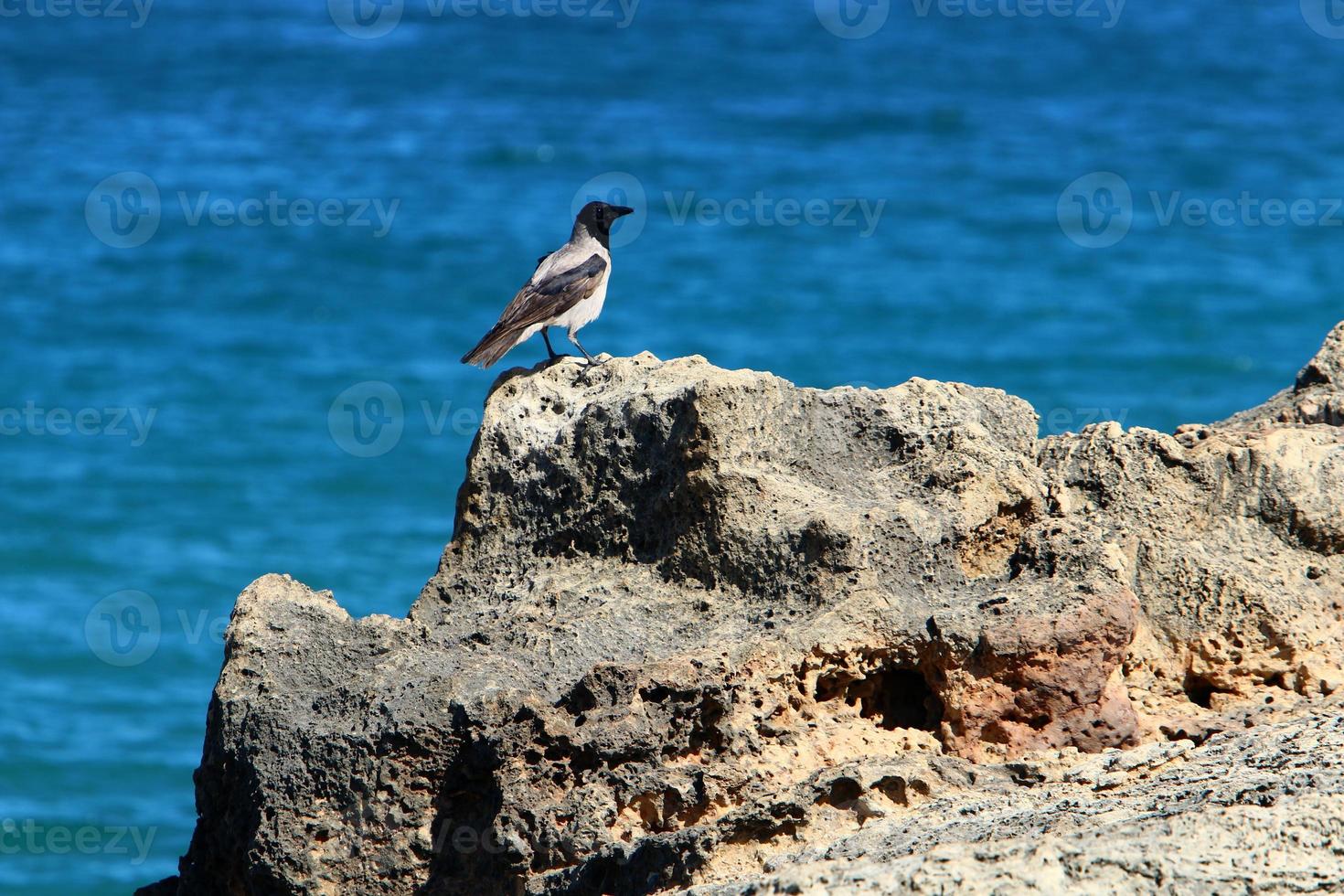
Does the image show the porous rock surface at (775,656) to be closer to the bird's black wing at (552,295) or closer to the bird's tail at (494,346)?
the bird's tail at (494,346)

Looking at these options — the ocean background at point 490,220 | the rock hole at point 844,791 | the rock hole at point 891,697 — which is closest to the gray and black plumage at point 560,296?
the rock hole at point 891,697

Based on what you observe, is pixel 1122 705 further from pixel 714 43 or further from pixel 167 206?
pixel 714 43

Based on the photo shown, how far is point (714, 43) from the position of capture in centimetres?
2928

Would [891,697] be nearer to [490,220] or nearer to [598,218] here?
[598,218]

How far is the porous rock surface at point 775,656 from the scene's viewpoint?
13.2ft

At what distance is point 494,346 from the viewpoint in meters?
6.72

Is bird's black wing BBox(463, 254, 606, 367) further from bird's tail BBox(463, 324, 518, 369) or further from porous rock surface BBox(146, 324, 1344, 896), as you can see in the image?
porous rock surface BBox(146, 324, 1344, 896)

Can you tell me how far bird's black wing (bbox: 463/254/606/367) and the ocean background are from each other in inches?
401

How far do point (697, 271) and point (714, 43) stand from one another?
20.2 feet

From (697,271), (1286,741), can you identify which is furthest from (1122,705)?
(697,271)

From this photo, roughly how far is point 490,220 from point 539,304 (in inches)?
725

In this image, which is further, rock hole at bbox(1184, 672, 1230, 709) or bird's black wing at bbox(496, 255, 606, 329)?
bird's black wing at bbox(496, 255, 606, 329)

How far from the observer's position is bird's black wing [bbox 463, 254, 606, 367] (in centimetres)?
670

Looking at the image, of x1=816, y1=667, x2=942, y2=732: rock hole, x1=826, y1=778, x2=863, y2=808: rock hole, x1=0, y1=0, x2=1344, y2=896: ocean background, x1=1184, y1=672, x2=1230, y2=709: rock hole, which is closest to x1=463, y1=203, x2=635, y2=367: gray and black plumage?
x1=816, y1=667, x2=942, y2=732: rock hole
